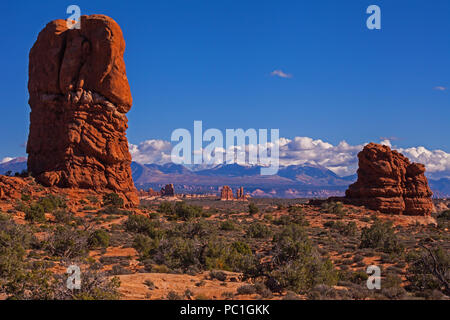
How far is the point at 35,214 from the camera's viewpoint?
26.3 m

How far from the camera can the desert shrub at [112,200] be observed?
3438 cm

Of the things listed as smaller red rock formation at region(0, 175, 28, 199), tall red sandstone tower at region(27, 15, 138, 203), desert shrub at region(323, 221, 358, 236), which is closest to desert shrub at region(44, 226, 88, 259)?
smaller red rock formation at region(0, 175, 28, 199)

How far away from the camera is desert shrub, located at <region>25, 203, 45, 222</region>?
1028 inches

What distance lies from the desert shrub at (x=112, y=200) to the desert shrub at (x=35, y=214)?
7260 millimetres

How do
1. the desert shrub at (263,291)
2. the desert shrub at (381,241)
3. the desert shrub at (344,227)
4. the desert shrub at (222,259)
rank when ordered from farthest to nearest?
the desert shrub at (344,227) < the desert shrub at (381,241) < the desert shrub at (222,259) < the desert shrub at (263,291)

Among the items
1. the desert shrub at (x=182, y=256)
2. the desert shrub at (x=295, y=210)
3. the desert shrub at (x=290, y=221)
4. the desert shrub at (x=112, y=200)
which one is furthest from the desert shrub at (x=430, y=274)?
the desert shrub at (x=295, y=210)

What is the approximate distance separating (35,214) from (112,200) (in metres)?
8.87

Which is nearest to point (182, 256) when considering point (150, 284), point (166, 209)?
point (150, 284)

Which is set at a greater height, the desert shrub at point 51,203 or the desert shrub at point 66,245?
the desert shrub at point 51,203

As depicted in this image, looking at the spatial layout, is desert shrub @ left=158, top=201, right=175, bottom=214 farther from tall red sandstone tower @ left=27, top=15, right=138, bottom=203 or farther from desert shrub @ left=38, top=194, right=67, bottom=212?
desert shrub @ left=38, top=194, right=67, bottom=212

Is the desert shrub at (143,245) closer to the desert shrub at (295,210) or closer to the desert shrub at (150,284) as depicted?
the desert shrub at (150,284)
